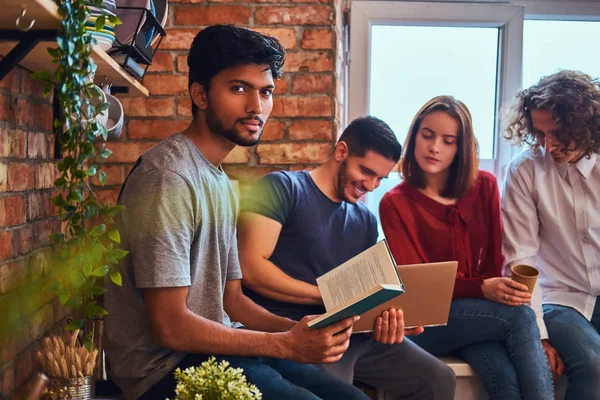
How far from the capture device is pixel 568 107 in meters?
2.16

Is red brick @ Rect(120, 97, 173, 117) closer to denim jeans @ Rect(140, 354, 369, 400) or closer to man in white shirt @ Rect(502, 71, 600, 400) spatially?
denim jeans @ Rect(140, 354, 369, 400)

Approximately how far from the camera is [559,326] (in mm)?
2096

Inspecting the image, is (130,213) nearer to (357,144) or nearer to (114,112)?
(114,112)

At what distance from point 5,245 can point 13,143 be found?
0.72ft

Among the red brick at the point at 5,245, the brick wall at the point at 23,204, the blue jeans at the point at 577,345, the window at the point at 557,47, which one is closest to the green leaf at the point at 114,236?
the brick wall at the point at 23,204

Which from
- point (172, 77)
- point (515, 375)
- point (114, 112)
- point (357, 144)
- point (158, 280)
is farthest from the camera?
point (172, 77)

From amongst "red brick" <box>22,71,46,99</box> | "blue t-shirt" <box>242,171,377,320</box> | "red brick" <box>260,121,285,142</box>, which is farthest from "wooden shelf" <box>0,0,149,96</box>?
"red brick" <box>260,121,285,142</box>

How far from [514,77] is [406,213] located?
0.90m

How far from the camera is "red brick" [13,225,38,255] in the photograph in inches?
56.7

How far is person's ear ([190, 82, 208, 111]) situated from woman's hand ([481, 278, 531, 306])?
3.57 ft

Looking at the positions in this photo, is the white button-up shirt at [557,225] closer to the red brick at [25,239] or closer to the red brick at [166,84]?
the red brick at [166,84]

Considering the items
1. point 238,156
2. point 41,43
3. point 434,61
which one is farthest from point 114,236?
point 434,61

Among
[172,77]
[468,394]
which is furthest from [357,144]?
[468,394]

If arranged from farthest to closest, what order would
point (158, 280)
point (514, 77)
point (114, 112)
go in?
point (514, 77), point (114, 112), point (158, 280)
